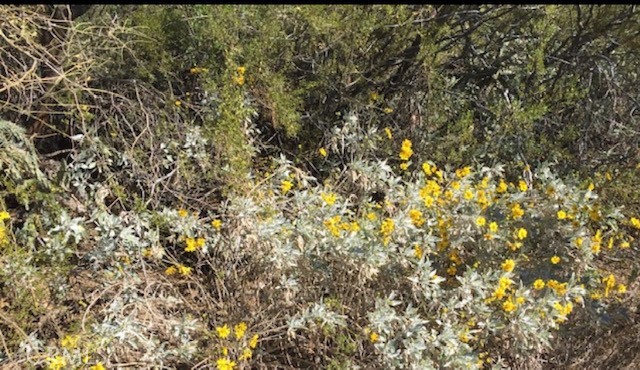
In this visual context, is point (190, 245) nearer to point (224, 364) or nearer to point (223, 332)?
point (223, 332)

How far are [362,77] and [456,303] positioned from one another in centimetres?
134

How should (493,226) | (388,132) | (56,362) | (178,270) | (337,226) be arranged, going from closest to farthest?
(56,362)
(493,226)
(337,226)
(178,270)
(388,132)

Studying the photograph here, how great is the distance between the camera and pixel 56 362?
→ 85.7 inches

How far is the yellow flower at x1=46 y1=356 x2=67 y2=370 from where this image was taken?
2178 millimetres

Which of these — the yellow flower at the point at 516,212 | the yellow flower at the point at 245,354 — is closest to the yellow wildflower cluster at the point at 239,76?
the yellow flower at the point at 245,354

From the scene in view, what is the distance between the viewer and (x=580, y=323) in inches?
100

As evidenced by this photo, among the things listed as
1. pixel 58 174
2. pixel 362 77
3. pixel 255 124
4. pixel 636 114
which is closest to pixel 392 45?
pixel 362 77

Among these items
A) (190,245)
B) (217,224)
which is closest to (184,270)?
(190,245)

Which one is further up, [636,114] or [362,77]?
[362,77]

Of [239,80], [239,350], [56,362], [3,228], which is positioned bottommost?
[239,350]

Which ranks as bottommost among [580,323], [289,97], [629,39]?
[580,323]

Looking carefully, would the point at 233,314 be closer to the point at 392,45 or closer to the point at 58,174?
the point at 58,174

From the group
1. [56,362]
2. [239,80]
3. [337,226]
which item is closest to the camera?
[56,362]

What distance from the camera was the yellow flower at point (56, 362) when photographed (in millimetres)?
2178
